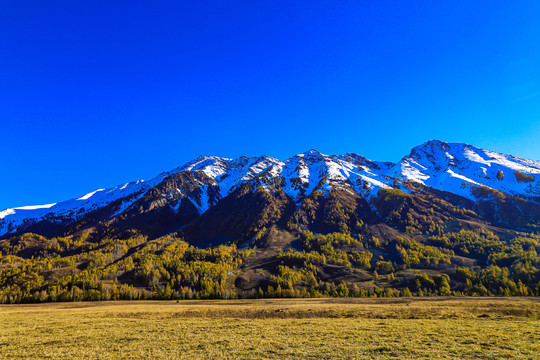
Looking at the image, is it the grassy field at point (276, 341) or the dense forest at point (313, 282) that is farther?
the dense forest at point (313, 282)

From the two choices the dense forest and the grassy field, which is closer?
the grassy field

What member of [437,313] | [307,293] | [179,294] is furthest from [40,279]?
[437,313]

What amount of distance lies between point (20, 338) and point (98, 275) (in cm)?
19317

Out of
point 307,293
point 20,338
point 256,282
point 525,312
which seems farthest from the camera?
point 256,282

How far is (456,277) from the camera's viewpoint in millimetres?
167375

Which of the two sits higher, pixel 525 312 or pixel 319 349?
pixel 319 349

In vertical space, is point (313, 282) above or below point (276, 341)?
below

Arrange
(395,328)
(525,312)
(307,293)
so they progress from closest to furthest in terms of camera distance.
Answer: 1. (395,328)
2. (525,312)
3. (307,293)

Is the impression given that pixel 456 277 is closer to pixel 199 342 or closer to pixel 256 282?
pixel 256 282

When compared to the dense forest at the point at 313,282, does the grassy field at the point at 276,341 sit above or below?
above

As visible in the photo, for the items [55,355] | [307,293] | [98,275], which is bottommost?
[307,293]

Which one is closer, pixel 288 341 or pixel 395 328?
pixel 288 341

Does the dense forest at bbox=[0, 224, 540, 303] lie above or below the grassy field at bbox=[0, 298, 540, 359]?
below

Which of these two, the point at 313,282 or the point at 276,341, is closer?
the point at 276,341
